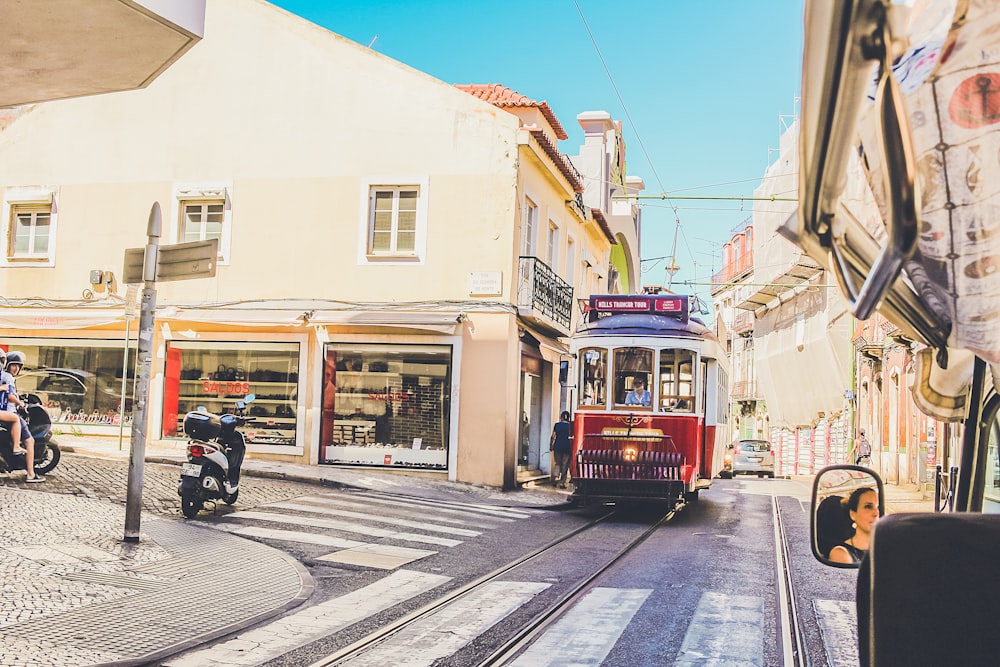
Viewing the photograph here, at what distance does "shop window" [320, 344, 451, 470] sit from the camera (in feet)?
62.0

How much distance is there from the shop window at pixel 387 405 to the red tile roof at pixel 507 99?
5.64 meters

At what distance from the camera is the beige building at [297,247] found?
1888 cm

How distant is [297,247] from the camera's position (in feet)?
63.9

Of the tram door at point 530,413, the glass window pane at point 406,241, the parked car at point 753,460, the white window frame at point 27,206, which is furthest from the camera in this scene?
the parked car at point 753,460

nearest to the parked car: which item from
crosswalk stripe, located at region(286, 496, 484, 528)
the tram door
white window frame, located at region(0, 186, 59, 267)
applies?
the tram door

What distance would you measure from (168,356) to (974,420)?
18.9 meters

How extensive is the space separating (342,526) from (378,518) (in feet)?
3.32

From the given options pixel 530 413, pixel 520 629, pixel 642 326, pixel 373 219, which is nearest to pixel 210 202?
pixel 373 219

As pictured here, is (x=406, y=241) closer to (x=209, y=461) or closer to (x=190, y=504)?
(x=209, y=461)

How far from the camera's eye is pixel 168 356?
65.1ft

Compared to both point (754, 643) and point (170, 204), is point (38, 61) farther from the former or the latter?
point (170, 204)

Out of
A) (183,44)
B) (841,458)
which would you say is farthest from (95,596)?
(841,458)

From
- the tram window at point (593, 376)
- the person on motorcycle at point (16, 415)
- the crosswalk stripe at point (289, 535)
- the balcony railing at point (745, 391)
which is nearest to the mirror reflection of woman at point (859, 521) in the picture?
the crosswalk stripe at point (289, 535)

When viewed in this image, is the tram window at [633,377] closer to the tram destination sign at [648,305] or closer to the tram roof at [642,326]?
the tram roof at [642,326]
